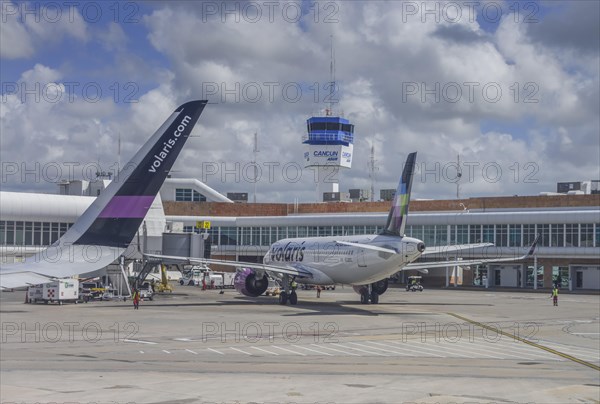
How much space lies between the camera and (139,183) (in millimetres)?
12172

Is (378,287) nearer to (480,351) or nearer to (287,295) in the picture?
(287,295)

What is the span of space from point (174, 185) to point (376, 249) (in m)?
89.6

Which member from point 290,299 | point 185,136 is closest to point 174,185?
point 290,299

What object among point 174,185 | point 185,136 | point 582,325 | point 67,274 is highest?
point 174,185

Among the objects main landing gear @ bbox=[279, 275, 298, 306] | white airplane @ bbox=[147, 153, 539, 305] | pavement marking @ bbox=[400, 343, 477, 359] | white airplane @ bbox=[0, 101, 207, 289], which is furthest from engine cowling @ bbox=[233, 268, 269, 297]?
white airplane @ bbox=[0, 101, 207, 289]

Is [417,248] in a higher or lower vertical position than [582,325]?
higher

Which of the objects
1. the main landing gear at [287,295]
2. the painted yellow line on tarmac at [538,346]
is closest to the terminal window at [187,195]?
the main landing gear at [287,295]

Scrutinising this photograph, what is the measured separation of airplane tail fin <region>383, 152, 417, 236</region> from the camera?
51.1m

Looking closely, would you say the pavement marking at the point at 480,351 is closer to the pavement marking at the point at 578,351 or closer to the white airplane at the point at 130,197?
the pavement marking at the point at 578,351

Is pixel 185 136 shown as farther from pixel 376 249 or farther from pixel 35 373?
pixel 376 249

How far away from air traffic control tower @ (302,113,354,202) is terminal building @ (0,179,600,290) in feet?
64.1

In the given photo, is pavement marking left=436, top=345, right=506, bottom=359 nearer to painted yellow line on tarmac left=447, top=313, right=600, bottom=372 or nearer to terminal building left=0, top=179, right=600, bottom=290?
painted yellow line on tarmac left=447, top=313, right=600, bottom=372

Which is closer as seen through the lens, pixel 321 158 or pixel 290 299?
pixel 290 299

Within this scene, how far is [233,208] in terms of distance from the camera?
119000 mm
